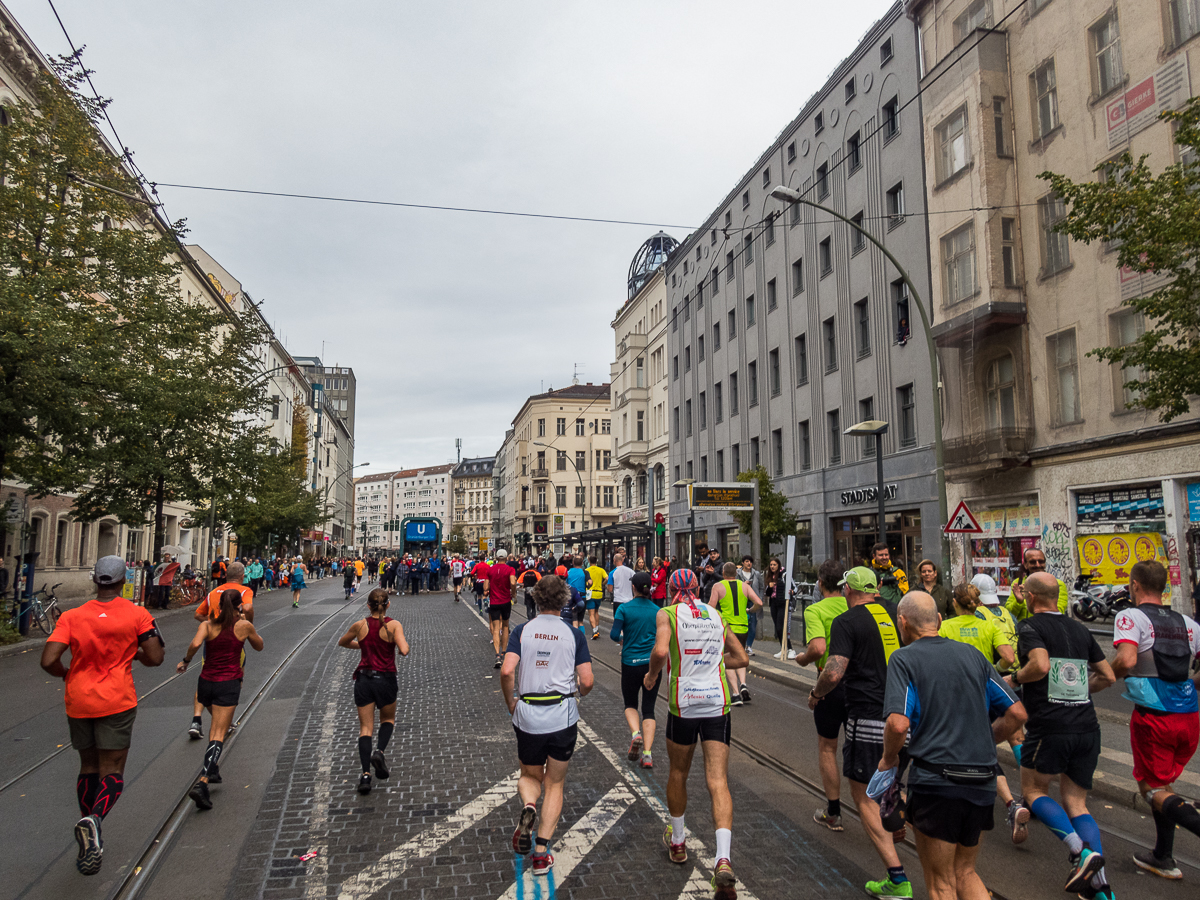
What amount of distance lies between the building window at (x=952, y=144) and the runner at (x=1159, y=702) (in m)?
18.5

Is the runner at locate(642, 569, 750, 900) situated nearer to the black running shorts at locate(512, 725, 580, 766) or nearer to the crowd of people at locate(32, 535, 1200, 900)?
the crowd of people at locate(32, 535, 1200, 900)

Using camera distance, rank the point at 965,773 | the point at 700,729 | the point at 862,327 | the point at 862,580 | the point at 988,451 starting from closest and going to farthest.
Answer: the point at 965,773 → the point at 700,729 → the point at 862,580 → the point at 988,451 → the point at 862,327

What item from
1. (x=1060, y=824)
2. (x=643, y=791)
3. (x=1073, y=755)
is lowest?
(x=643, y=791)

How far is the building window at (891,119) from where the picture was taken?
25.4 meters

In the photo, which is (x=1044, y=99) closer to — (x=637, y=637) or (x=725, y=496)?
(x=725, y=496)

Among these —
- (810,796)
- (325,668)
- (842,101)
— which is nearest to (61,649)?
(810,796)

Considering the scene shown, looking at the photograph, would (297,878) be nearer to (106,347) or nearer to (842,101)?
(106,347)

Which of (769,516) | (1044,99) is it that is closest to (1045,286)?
(1044,99)

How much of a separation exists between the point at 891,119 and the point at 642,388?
28.8m

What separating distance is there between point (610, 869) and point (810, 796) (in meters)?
2.29

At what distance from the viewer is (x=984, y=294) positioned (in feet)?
65.6

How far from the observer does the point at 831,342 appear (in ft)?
97.9

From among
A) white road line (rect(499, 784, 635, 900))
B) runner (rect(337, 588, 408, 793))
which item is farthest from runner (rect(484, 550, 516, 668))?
white road line (rect(499, 784, 635, 900))

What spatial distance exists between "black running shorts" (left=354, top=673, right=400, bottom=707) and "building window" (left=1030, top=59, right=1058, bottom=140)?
1918 cm
